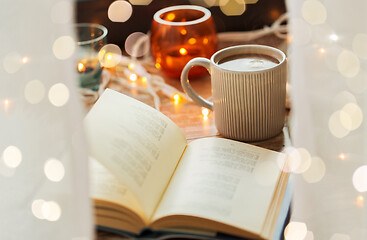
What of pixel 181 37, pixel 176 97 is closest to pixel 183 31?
pixel 181 37

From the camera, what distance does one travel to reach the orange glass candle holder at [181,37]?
2.80 feet

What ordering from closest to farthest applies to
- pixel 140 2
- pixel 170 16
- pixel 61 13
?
pixel 61 13
pixel 170 16
pixel 140 2

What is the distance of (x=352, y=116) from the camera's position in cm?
71

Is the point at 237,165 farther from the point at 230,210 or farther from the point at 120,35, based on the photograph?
the point at 120,35

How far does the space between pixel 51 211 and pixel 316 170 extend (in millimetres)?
361

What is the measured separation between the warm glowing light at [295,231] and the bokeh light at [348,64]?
0.75 ft

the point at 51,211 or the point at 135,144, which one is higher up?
the point at 135,144

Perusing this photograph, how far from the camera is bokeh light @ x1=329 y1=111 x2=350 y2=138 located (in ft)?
2.35

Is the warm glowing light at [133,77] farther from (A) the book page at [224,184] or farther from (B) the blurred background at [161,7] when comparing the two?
(A) the book page at [224,184]

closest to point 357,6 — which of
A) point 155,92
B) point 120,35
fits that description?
point 155,92

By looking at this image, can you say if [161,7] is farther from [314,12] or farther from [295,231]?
[295,231]

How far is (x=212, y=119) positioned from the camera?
815 millimetres

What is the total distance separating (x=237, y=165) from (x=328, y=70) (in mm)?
225

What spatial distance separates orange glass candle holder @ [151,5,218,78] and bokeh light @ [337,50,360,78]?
0.24m
